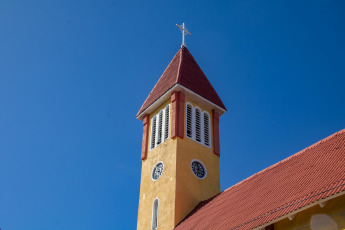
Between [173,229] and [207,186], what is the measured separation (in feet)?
12.5

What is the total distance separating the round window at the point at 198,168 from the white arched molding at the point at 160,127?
2.17 m

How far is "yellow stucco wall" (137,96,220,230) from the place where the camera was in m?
21.3

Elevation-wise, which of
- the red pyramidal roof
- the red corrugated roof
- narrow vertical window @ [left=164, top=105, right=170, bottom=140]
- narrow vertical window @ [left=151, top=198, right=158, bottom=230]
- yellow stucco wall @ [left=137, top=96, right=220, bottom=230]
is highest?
the red pyramidal roof

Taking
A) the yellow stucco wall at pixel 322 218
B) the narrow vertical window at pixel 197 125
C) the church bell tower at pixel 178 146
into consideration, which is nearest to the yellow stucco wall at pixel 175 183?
the church bell tower at pixel 178 146

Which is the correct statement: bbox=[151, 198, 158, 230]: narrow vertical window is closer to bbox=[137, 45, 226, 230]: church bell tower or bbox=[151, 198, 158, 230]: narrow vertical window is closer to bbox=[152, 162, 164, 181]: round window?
bbox=[137, 45, 226, 230]: church bell tower

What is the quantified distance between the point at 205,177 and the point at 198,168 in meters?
0.62

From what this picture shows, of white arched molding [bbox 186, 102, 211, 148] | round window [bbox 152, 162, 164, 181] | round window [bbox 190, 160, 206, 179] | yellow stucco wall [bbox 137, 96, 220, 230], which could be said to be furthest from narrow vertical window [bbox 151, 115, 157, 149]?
round window [bbox 190, 160, 206, 179]

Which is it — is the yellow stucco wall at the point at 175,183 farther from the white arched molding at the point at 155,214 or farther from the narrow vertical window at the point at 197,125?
the narrow vertical window at the point at 197,125

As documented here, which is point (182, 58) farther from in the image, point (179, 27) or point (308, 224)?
point (308, 224)

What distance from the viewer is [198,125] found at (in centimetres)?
2481

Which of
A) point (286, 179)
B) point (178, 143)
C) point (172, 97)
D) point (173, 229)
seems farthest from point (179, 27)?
point (286, 179)

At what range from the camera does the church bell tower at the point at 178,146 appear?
21828 mm

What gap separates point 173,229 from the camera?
2011 cm

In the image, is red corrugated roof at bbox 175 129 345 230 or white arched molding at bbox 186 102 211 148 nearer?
red corrugated roof at bbox 175 129 345 230
